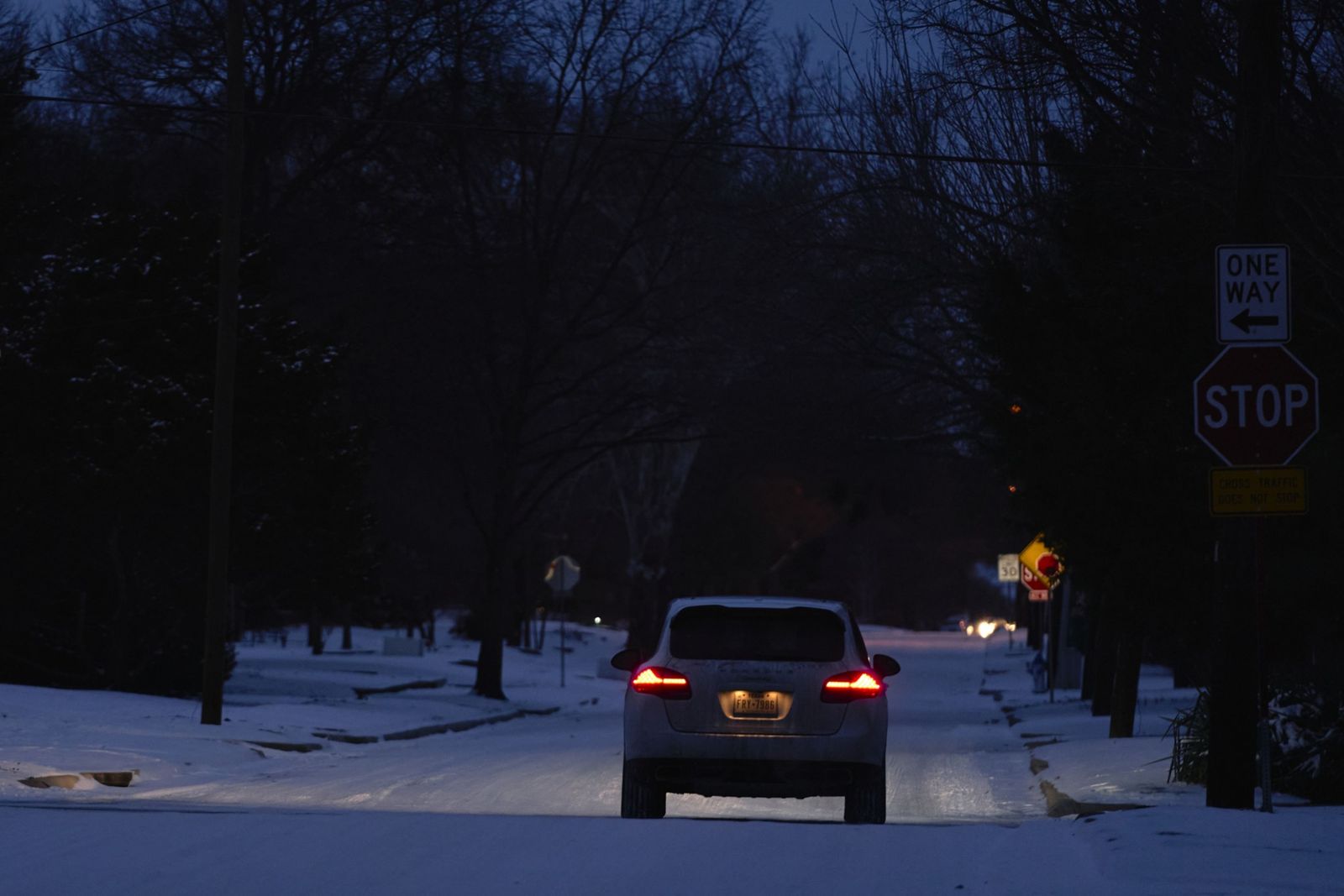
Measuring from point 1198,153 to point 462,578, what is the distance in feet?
227

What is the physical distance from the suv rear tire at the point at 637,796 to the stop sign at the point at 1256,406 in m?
4.57

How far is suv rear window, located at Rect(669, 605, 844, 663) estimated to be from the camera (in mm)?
14078

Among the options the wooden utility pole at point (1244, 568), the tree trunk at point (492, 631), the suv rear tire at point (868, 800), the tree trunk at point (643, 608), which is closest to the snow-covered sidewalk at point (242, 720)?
the tree trunk at point (492, 631)

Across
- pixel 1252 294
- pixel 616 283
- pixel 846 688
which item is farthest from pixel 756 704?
pixel 616 283

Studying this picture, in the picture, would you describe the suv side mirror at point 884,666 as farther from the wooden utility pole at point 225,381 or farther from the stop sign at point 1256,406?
the wooden utility pole at point 225,381

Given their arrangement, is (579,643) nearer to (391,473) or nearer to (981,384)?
(391,473)

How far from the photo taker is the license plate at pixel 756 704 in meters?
13.9

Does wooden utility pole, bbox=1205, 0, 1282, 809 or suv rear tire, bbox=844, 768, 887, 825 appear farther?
suv rear tire, bbox=844, 768, 887, 825

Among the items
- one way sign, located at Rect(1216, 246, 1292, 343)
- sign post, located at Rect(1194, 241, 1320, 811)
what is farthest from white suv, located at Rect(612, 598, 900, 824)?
one way sign, located at Rect(1216, 246, 1292, 343)

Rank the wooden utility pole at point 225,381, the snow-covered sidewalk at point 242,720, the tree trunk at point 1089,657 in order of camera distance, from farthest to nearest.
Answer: the tree trunk at point 1089,657 < the wooden utility pole at point 225,381 < the snow-covered sidewalk at point 242,720

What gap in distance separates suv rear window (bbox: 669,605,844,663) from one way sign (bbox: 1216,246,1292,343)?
3448 millimetres

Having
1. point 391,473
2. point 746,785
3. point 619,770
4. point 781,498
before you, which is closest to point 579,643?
point 781,498

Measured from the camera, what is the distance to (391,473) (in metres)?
50.4

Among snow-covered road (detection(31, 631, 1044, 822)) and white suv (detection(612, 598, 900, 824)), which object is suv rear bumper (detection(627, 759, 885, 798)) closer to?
white suv (detection(612, 598, 900, 824))
